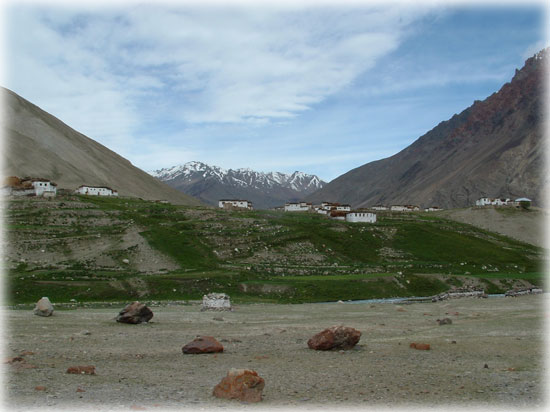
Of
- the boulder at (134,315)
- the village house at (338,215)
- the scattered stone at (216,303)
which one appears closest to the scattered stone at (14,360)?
the boulder at (134,315)

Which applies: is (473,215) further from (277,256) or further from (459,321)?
(459,321)

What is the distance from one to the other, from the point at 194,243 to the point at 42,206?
4060 centimetres

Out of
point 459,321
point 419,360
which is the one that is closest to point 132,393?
point 419,360

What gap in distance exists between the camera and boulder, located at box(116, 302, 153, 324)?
3152 cm

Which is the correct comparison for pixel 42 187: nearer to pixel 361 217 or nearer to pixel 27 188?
pixel 27 188

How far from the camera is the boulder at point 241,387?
43.1 feet

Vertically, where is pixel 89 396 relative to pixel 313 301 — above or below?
above

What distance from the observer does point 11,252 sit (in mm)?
68500

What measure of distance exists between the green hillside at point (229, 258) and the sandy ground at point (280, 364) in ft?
81.5

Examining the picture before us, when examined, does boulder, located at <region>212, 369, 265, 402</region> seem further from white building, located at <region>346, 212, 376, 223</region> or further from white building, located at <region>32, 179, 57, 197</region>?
white building, located at <region>32, 179, 57, 197</region>

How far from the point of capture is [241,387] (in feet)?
43.5

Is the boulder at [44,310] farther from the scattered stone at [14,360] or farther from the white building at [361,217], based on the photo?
the white building at [361,217]

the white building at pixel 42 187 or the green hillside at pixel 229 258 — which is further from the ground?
the white building at pixel 42 187

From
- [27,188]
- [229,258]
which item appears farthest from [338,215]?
[27,188]
